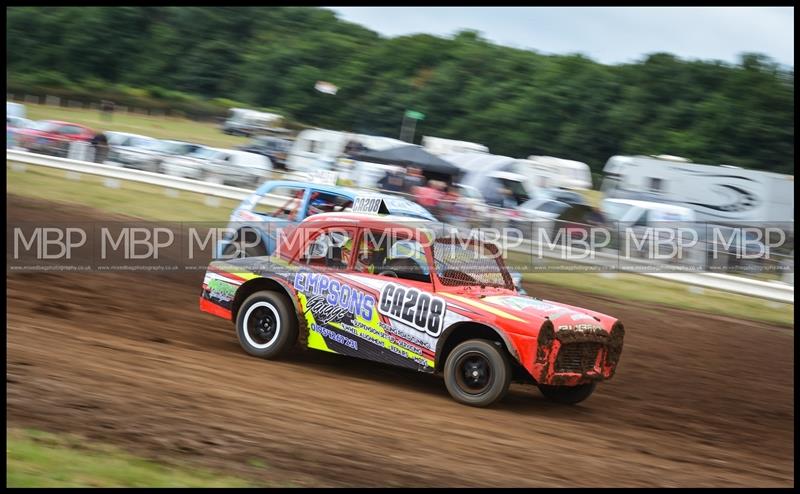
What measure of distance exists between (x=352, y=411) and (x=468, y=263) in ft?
7.22

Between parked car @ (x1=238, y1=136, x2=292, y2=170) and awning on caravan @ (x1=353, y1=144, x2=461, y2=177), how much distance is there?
4794 millimetres

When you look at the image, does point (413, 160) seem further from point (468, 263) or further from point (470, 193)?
point (468, 263)

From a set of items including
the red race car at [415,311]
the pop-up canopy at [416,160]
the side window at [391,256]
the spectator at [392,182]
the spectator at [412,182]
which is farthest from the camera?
the pop-up canopy at [416,160]

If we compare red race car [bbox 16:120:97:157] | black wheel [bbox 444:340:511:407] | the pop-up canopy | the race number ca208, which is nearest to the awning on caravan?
the pop-up canopy

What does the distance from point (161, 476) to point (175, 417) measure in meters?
1.23

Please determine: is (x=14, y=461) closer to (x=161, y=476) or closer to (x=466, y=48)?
(x=161, y=476)

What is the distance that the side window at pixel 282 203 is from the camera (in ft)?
43.2

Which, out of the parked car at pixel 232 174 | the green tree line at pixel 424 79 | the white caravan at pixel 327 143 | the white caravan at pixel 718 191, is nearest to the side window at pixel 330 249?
the parked car at pixel 232 174

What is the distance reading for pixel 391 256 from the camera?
8883 mm

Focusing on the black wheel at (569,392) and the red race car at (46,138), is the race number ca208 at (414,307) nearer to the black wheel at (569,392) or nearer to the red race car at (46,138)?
the black wheel at (569,392)

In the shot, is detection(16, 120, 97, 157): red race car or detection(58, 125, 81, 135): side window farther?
detection(58, 125, 81, 135): side window

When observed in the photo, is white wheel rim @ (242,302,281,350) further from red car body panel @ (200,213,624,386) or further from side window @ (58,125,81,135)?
side window @ (58,125,81,135)

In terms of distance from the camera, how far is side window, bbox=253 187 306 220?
13.2 m

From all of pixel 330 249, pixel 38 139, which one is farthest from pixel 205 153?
pixel 330 249
